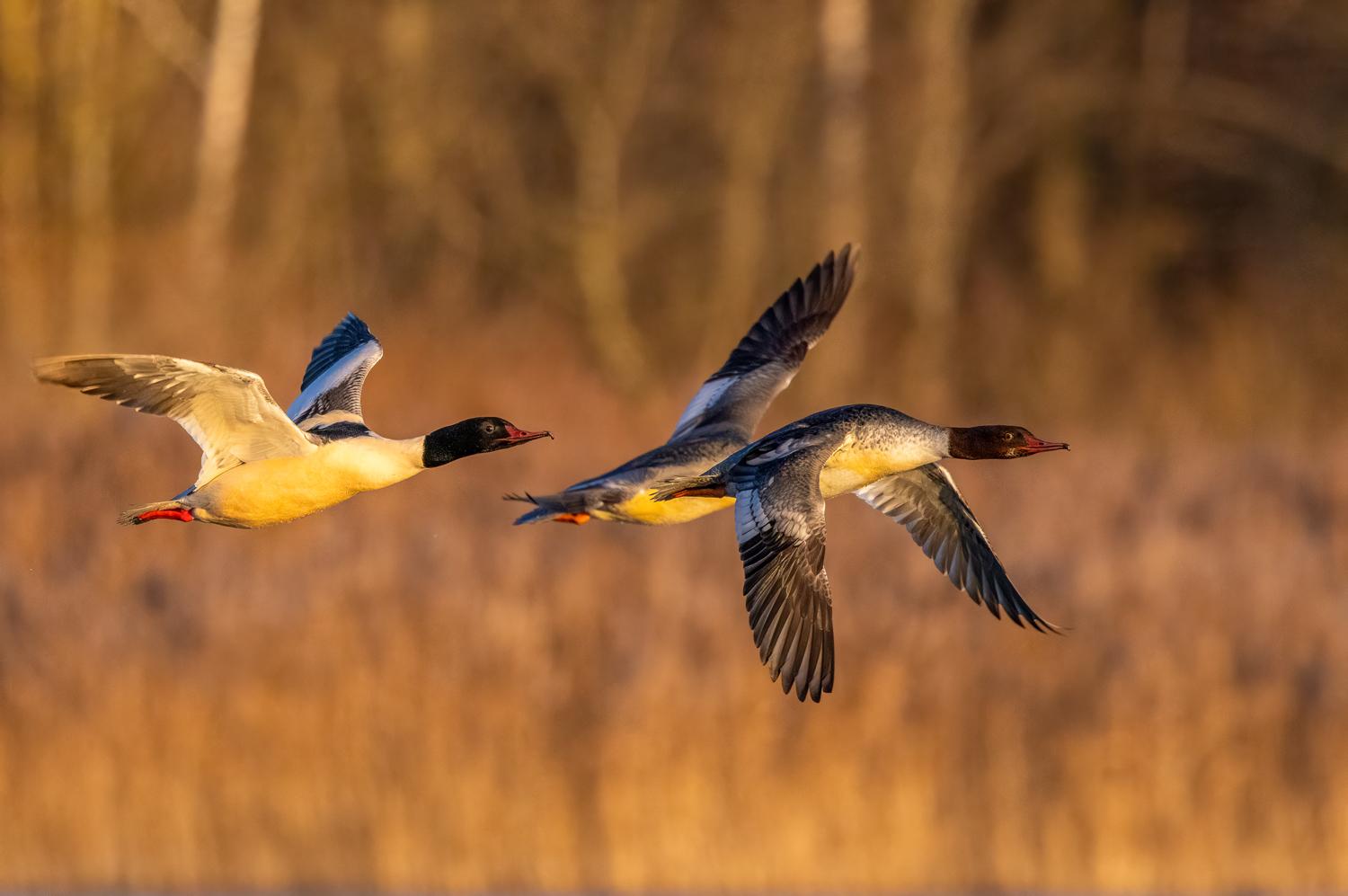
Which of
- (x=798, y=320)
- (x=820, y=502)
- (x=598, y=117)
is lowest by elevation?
(x=820, y=502)

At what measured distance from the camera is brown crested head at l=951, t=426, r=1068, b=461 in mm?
7625

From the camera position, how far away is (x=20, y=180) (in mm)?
20266

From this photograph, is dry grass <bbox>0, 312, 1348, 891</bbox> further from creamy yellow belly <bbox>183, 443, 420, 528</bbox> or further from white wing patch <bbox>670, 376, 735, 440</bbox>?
creamy yellow belly <bbox>183, 443, 420, 528</bbox>

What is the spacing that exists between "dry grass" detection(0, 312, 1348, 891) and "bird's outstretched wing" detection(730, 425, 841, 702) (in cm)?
541

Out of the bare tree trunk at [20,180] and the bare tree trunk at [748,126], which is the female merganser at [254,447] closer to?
the bare tree trunk at [20,180]

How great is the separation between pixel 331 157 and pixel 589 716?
12.5 meters

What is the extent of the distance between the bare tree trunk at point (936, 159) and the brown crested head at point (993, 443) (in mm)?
15357

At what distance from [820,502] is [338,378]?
234 centimetres

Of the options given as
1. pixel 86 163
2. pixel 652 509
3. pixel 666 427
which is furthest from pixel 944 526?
pixel 86 163

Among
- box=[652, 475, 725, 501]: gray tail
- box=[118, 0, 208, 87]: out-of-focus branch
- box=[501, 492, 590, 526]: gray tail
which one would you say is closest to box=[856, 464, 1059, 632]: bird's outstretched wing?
box=[652, 475, 725, 501]: gray tail

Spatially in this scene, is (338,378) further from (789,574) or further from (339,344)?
(789,574)

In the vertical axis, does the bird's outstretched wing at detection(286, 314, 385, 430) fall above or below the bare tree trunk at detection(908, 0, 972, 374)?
below

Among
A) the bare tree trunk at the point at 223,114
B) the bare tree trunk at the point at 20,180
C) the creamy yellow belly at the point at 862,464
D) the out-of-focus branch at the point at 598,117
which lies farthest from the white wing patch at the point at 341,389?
the bare tree trunk at the point at 223,114

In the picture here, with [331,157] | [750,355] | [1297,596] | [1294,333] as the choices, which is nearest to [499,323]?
[331,157]
